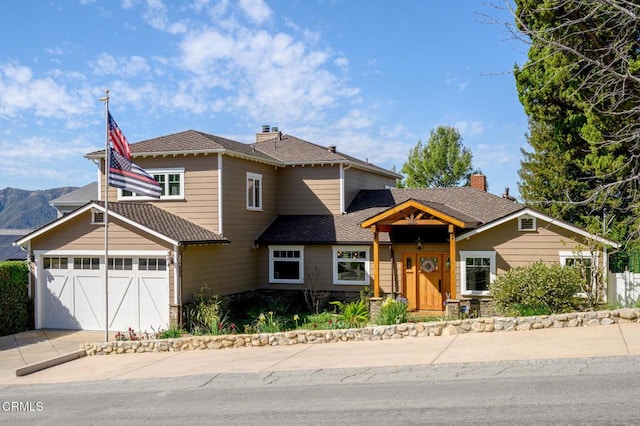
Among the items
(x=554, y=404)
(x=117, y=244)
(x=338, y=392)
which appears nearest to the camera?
(x=554, y=404)

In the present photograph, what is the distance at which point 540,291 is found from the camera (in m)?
16.8

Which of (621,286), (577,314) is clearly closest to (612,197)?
(621,286)

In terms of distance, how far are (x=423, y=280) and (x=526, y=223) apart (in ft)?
13.8

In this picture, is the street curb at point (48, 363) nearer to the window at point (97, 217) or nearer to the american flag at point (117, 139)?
the window at point (97, 217)

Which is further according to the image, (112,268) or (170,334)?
(112,268)

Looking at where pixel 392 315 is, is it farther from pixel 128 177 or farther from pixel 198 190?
pixel 198 190

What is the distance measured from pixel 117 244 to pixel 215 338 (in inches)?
222

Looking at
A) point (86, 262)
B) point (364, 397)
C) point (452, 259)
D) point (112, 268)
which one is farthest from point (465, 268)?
point (86, 262)

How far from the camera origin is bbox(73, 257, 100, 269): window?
20312mm

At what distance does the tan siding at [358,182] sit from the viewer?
2597 cm

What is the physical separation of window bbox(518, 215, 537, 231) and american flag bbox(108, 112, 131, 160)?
12171mm

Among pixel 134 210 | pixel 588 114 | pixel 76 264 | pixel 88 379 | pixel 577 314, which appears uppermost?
pixel 588 114

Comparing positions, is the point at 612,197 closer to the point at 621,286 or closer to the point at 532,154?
the point at 621,286

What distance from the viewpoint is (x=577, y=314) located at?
15.1 m
